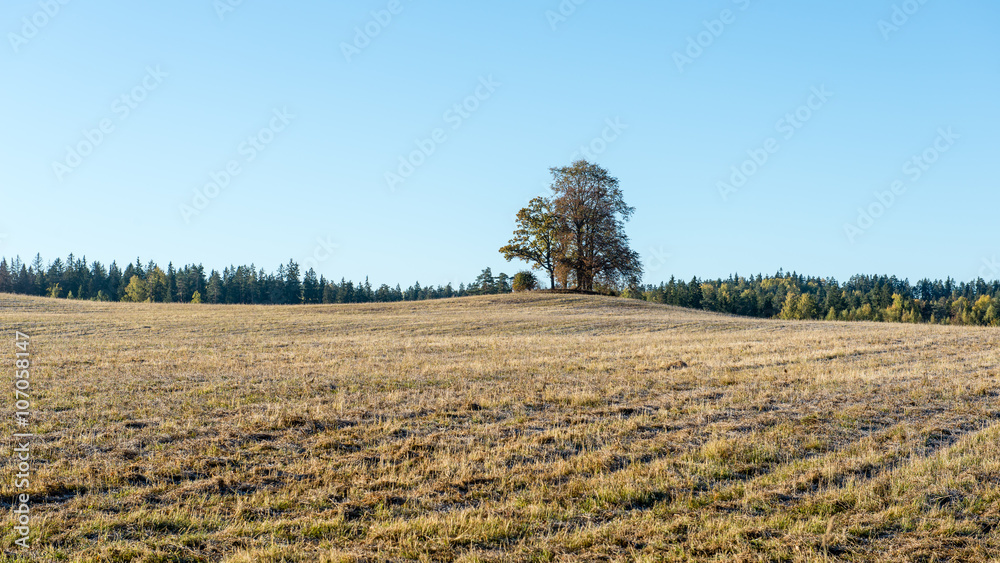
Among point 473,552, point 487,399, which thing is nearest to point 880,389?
point 487,399

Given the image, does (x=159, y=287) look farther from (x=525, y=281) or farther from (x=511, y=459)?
(x=511, y=459)

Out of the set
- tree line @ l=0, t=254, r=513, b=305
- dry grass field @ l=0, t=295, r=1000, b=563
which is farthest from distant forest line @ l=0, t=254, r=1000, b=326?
dry grass field @ l=0, t=295, r=1000, b=563

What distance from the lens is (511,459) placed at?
8461 mm

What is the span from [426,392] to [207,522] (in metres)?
7.41

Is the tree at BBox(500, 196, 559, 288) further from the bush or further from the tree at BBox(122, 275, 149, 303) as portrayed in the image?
the tree at BBox(122, 275, 149, 303)

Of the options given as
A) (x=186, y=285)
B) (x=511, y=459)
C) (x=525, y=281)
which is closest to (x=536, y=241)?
(x=525, y=281)

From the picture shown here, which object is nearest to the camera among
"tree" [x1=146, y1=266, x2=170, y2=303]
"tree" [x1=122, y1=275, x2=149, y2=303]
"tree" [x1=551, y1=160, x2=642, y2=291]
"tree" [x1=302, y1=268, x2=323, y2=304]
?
"tree" [x1=551, y1=160, x2=642, y2=291]

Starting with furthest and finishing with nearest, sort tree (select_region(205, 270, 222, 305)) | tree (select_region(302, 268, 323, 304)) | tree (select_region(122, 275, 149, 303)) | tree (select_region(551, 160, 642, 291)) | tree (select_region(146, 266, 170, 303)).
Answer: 1. tree (select_region(302, 268, 323, 304))
2. tree (select_region(205, 270, 222, 305))
3. tree (select_region(146, 266, 170, 303))
4. tree (select_region(122, 275, 149, 303))
5. tree (select_region(551, 160, 642, 291))

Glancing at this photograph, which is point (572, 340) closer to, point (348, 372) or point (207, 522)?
point (348, 372)

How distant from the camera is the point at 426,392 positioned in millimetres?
13422

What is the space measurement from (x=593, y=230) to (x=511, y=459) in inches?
2030

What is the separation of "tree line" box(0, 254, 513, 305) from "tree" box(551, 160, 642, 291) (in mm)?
46336

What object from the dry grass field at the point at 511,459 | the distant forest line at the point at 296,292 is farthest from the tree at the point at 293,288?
the dry grass field at the point at 511,459

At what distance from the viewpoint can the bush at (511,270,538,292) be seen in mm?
64875
